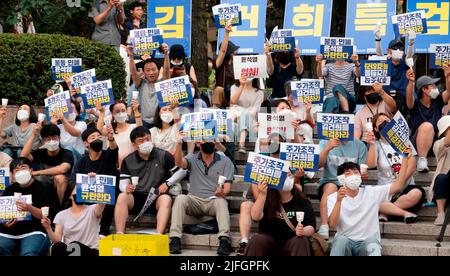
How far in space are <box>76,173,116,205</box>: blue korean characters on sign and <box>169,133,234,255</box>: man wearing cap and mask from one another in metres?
0.89

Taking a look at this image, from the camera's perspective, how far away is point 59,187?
509 inches

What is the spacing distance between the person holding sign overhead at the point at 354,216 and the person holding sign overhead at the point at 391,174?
22.1 inches

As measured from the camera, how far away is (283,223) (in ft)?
37.8

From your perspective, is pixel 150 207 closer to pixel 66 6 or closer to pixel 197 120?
pixel 197 120

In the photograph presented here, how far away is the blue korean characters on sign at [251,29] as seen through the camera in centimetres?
1695

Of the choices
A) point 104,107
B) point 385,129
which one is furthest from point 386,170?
point 104,107

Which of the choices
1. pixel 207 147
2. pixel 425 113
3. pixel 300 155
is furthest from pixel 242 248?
pixel 425 113

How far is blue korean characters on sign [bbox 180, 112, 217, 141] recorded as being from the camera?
12688 mm

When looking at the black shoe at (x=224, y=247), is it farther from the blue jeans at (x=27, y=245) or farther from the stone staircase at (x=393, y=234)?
the blue jeans at (x=27, y=245)

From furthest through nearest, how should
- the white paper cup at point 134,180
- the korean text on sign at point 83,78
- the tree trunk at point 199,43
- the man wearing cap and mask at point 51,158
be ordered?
the tree trunk at point 199,43, the korean text on sign at point 83,78, the man wearing cap and mask at point 51,158, the white paper cup at point 134,180

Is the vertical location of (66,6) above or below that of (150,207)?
above

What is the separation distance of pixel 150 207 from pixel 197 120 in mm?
1180

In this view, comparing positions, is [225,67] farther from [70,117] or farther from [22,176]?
[22,176]

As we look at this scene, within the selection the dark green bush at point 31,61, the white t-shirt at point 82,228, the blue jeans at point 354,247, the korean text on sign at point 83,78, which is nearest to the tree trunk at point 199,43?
the dark green bush at point 31,61
